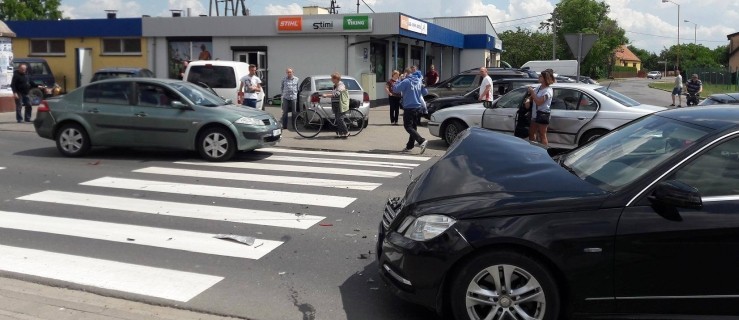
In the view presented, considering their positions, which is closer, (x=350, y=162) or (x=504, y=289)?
(x=504, y=289)

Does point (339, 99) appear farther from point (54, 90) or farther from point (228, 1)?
point (228, 1)

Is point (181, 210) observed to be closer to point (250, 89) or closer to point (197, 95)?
point (197, 95)

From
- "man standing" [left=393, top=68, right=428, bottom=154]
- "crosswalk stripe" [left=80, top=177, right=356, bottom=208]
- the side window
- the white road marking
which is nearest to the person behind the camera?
the side window

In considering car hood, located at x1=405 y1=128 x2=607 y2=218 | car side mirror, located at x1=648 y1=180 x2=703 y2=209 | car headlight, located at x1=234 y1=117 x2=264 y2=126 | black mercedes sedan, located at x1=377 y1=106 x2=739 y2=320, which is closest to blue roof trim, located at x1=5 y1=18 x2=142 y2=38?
car headlight, located at x1=234 y1=117 x2=264 y2=126

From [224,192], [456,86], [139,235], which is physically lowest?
[139,235]

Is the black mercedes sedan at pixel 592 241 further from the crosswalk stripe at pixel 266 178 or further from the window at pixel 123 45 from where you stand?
the window at pixel 123 45

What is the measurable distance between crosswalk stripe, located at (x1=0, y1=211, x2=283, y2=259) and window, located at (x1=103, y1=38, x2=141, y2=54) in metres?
23.8

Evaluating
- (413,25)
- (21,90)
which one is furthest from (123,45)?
(413,25)

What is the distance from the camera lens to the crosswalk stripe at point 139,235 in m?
6.36

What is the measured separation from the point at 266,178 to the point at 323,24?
17028 millimetres

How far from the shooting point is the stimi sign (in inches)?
1014

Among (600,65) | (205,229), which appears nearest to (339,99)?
(205,229)

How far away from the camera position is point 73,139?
11891mm

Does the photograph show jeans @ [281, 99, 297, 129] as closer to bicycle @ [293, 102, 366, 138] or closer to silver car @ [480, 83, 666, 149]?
bicycle @ [293, 102, 366, 138]
